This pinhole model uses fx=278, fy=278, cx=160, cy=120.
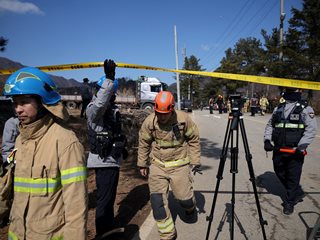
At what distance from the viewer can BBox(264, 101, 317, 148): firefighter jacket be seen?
14.1 ft

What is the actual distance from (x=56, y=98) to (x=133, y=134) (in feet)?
24.7

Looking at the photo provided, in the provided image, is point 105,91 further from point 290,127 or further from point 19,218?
point 290,127

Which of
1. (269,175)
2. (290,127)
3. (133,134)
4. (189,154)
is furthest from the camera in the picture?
(133,134)

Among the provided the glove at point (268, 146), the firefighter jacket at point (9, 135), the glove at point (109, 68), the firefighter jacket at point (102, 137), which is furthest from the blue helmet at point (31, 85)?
the glove at point (268, 146)

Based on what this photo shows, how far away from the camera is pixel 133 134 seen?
956cm

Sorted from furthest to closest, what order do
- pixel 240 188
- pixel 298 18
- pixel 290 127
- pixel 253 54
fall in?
pixel 253 54
pixel 298 18
pixel 240 188
pixel 290 127

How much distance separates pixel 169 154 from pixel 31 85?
2279mm

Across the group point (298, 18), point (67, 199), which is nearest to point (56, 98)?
point (67, 199)

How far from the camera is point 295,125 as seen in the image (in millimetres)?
4375

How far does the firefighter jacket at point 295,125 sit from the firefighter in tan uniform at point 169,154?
1.49 meters

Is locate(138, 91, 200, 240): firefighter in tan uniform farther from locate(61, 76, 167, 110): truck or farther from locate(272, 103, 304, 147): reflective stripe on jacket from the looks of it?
locate(61, 76, 167, 110): truck

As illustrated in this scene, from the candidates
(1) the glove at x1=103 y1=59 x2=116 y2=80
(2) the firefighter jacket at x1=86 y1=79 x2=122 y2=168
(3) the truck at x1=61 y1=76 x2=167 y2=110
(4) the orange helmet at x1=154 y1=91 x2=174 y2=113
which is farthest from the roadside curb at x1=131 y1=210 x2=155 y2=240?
(3) the truck at x1=61 y1=76 x2=167 y2=110

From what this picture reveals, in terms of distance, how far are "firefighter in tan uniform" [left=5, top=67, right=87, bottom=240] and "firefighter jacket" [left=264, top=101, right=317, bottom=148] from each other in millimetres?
3519

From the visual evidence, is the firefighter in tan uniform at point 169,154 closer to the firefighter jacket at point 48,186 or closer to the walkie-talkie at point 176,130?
the walkie-talkie at point 176,130
